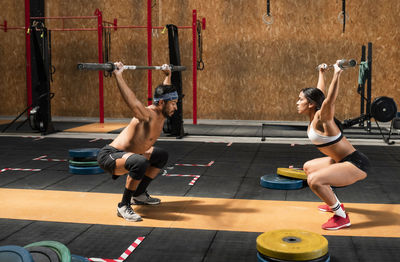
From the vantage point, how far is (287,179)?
4.83 m

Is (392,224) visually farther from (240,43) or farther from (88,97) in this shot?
(88,97)

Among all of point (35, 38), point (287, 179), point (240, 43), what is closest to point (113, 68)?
point (287, 179)

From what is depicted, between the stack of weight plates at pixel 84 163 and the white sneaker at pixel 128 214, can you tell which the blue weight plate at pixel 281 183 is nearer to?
the white sneaker at pixel 128 214

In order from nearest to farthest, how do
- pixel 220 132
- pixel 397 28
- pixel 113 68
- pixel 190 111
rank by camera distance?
pixel 113 68 → pixel 220 132 → pixel 397 28 → pixel 190 111

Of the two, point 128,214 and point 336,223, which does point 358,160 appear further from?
point 128,214

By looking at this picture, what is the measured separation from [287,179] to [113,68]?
2.28 meters

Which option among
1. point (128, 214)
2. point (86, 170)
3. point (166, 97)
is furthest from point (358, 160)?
point (86, 170)

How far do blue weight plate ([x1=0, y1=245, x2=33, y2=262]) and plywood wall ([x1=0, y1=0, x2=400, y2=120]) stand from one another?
904 centimetres

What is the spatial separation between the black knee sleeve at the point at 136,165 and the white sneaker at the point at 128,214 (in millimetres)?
266

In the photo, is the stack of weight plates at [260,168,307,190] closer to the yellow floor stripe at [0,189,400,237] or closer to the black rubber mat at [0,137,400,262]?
the black rubber mat at [0,137,400,262]

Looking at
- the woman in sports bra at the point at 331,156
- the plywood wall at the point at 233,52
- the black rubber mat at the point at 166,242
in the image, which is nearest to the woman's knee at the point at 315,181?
the woman in sports bra at the point at 331,156

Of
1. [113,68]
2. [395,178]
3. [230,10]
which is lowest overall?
[395,178]

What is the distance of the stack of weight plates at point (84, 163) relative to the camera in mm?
5391

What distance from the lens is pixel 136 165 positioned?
3676 millimetres
